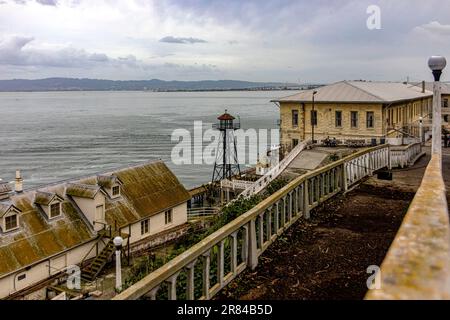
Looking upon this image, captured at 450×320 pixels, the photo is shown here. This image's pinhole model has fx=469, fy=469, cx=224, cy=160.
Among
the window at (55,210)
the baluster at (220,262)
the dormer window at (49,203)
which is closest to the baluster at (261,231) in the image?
the baluster at (220,262)

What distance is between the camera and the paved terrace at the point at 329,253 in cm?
531

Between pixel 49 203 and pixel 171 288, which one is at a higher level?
pixel 171 288

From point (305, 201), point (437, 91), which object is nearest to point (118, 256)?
point (305, 201)

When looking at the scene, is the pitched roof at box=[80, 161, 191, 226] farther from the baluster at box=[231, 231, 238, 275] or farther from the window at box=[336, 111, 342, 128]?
the baluster at box=[231, 231, 238, 275]

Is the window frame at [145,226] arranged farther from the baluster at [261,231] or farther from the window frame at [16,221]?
the baluster at [261,231]

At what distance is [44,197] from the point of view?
85.9 ft

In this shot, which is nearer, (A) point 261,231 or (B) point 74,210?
(A) point 261,231

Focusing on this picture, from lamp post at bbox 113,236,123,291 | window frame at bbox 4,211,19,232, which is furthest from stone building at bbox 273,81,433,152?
window frame at bbox 4,211,19,232

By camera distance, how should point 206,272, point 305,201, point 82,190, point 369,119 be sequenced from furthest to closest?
1. point 369,119
2. point 82,190
3. point 305,201
4. point 206,272

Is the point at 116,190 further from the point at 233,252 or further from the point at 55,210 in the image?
the point at 233,252

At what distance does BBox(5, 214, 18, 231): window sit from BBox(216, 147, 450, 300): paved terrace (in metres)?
18.9

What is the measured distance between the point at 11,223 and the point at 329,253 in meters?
21.0

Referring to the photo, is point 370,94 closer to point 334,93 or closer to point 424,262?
point 334,93

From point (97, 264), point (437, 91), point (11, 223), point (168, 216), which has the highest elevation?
point (437, 91)
